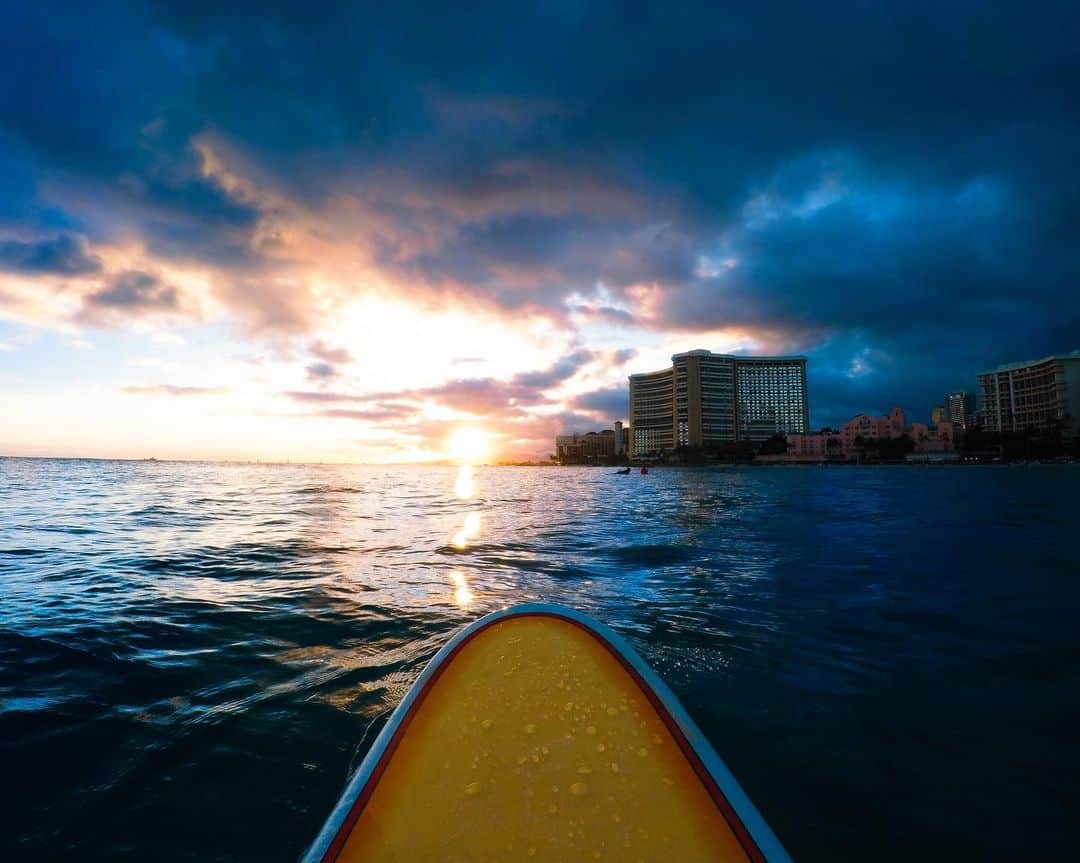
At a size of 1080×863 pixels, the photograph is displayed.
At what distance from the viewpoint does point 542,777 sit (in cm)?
251

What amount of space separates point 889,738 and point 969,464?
180289mm

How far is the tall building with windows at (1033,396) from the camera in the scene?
143m

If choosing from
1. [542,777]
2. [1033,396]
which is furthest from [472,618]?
[1033,396]

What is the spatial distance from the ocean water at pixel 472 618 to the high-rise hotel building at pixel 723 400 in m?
179

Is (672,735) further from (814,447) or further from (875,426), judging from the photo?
(875,426)

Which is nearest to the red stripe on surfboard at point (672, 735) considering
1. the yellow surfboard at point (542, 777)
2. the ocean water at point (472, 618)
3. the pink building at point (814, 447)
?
the yellow surfboard at point (542, 777)

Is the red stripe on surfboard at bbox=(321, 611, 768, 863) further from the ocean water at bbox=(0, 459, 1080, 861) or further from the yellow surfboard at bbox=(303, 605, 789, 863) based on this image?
the ocean water at bbox=(0, 459, 1080, 861)

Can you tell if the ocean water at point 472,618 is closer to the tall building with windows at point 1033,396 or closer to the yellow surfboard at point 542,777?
the yellow surfboard at point 542,777

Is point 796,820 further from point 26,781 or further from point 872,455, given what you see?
point 872,455

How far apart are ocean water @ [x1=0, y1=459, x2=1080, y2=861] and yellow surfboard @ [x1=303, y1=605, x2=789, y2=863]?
47.5 inches

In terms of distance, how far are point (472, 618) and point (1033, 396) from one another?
21880cm

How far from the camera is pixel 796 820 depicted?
3.25 meters

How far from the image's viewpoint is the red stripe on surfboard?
2018mm

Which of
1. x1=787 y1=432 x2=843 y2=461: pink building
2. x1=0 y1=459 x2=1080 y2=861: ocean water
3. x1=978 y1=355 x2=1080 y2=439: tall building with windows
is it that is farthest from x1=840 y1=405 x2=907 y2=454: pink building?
x1=0 y1=459 x2=1080 y2=861: ocean water
